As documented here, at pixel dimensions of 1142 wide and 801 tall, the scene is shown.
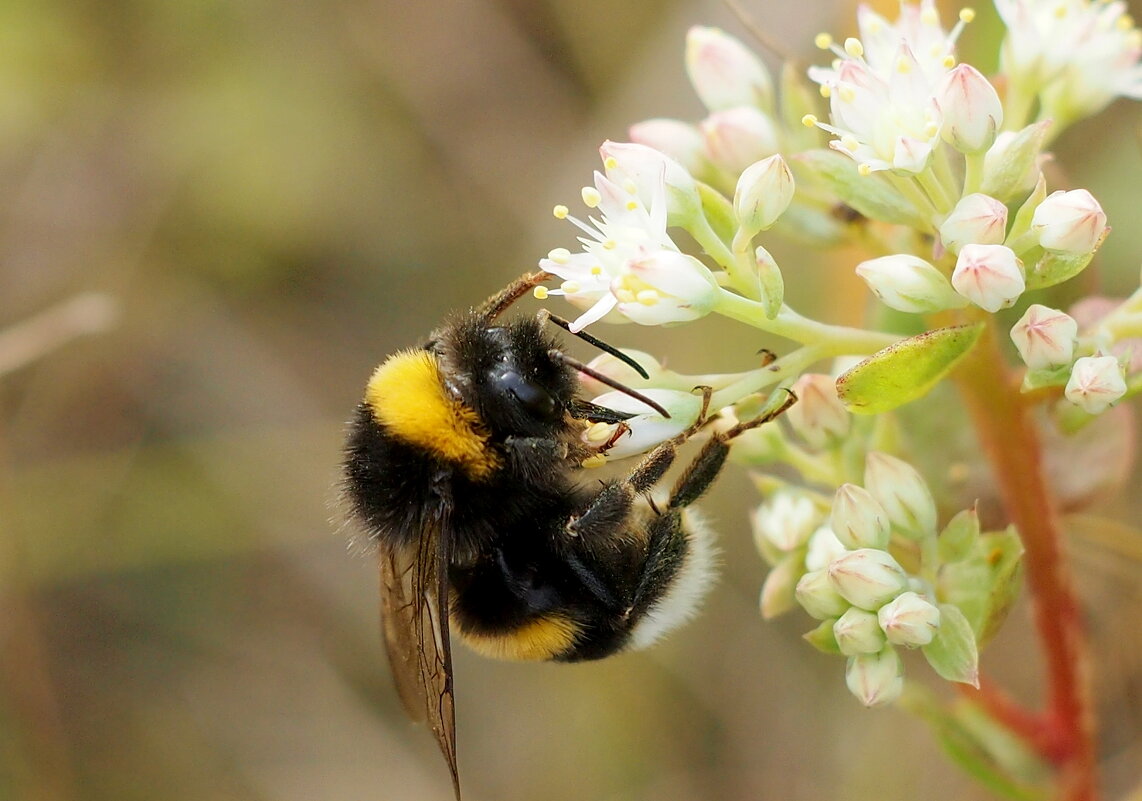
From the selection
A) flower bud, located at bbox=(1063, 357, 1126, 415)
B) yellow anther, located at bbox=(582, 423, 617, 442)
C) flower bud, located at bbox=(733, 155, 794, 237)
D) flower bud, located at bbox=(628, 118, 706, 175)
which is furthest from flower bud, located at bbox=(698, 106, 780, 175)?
flower bud, located at bbox=(1063, 357, 1126, 415)

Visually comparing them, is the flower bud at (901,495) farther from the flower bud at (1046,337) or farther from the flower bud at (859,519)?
the flower bud at (1046,337)

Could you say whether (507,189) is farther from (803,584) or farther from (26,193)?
(803,584)

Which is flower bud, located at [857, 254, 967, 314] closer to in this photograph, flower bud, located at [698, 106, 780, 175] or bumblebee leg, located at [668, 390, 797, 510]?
bumblebee leg, located at [668, 390, 797, 510]

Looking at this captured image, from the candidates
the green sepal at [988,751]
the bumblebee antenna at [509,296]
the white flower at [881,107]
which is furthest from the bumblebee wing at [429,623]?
the green sepal at [988,751]

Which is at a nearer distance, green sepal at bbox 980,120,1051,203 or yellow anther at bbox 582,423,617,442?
green sepal at bbox 980,120,1051,203

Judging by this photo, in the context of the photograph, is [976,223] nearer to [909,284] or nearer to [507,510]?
[909,284]

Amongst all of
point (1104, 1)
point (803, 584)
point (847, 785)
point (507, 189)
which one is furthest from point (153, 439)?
point (1104, 1)
